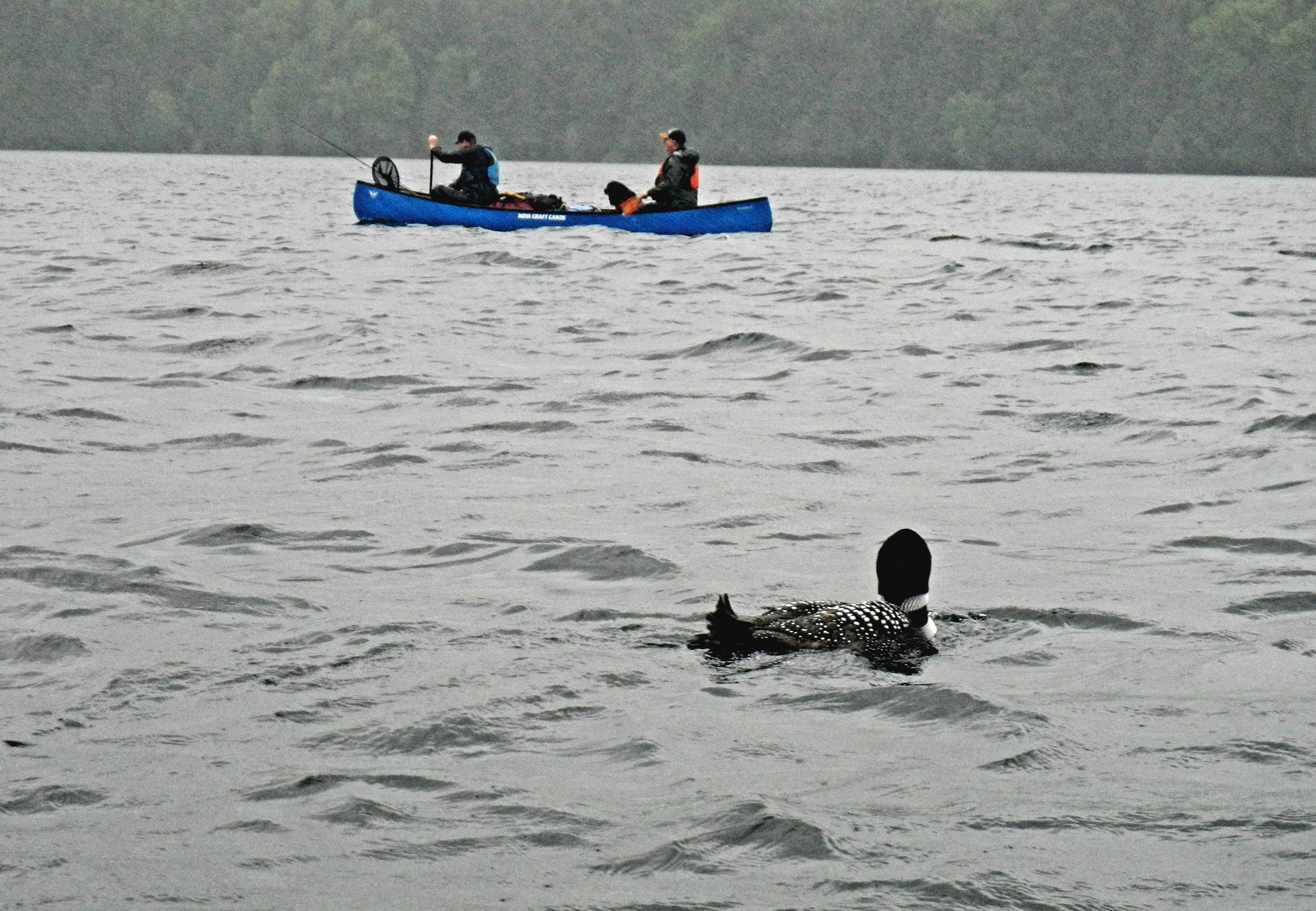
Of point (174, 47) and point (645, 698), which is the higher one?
point (174, 47)

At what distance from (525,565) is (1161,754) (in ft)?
10.0

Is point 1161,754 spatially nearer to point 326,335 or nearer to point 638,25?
point 326,335

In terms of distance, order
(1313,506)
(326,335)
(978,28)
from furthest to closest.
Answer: (978,28) < (326,335) < (1313,506)

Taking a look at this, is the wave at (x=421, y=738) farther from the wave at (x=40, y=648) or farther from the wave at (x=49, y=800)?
the wave at (x=40, y=648)

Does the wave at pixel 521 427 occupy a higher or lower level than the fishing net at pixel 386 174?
lower

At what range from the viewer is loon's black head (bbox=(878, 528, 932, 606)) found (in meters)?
6.45

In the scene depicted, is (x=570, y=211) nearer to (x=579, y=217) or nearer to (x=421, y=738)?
(x=579, y=217)

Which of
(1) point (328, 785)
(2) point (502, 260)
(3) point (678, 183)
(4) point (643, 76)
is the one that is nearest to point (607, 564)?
(1) point (328, 785)

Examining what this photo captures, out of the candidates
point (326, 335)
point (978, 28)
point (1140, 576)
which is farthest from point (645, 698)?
point (978, 28)

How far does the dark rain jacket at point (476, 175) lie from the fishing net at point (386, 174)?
3.86ft

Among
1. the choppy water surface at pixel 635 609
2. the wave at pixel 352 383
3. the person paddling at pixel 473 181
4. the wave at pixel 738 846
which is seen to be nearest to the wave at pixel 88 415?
the choppy water surface at pixel 635 609

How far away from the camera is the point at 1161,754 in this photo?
5.29 metres

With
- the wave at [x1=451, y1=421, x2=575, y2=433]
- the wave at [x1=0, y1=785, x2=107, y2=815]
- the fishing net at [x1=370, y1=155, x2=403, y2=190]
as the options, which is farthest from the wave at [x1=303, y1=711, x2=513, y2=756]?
the fishing net at [x1=370, y1=155, x2=403, y2=190]

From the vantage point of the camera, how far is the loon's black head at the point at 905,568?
21.1 feet
